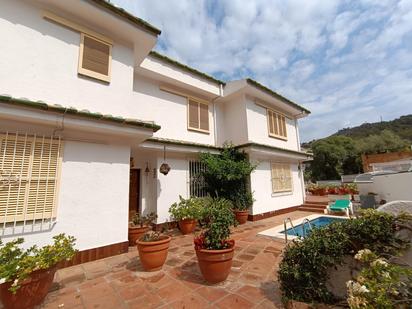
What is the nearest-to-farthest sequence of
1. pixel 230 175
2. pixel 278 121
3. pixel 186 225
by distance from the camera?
pixel 186 225 < pixel 230 175 < pixel 278 121

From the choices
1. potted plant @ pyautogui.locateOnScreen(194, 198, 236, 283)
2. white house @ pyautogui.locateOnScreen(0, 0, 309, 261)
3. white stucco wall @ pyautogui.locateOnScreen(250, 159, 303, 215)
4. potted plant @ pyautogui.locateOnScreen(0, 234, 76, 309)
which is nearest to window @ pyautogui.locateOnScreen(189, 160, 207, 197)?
white house @ pyautogui.locateOnScreen(0, 0, 309, 261)

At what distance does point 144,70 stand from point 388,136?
165 feet

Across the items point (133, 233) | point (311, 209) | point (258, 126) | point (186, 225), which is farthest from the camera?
point (311, 209)

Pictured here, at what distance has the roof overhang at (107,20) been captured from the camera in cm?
545

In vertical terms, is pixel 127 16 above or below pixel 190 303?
above

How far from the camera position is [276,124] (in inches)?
492

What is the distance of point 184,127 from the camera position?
32.0ft

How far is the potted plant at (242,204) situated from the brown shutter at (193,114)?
4133 millimetres

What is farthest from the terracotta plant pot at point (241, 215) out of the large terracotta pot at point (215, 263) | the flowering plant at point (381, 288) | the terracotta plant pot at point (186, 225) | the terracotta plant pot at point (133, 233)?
the flowering plant at point (381, 288)

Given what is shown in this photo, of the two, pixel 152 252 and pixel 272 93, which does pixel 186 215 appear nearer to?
pixel 152 252

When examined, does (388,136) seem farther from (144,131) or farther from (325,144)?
(144,131)

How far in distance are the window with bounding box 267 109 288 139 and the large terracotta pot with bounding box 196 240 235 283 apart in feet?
30.3

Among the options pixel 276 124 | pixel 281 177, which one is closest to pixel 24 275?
pixel 281 177

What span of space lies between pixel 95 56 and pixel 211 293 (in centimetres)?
700
